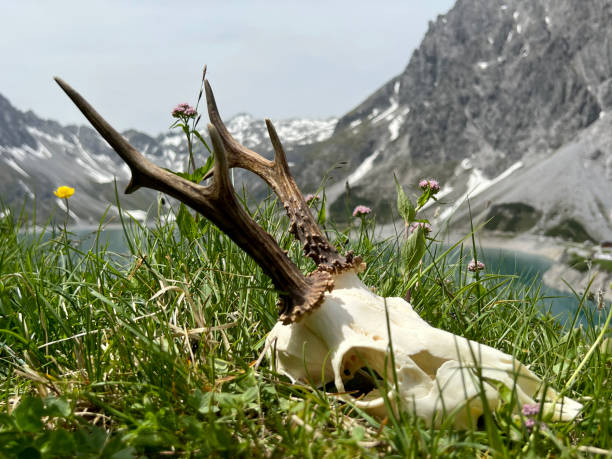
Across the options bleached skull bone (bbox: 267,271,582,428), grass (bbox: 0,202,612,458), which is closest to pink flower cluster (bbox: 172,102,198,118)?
grass (bbox: 0,202,612,458)

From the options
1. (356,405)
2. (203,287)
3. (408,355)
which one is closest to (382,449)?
(356,405)

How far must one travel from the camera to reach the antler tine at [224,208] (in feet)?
8.57

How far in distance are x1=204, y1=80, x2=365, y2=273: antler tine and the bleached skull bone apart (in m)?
0.21

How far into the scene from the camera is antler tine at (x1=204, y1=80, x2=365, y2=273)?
3163 millimetres

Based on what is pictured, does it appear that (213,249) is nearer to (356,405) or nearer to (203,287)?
(203,287)

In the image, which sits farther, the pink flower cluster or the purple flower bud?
the pink flower cluster

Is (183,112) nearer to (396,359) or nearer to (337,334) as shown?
(337,334)

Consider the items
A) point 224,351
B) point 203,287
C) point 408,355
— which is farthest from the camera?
point 203,287

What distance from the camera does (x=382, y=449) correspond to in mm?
2225

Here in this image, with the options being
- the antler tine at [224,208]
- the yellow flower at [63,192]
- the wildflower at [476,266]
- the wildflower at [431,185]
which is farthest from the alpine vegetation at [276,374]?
the yellow flower at [63,192]

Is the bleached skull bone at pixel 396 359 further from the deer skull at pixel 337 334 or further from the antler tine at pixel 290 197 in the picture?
the antler tine at pixel 290 197

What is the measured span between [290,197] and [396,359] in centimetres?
133

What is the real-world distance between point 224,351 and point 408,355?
1.14m

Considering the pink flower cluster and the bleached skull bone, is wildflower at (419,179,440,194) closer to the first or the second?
the bleached skull bone
